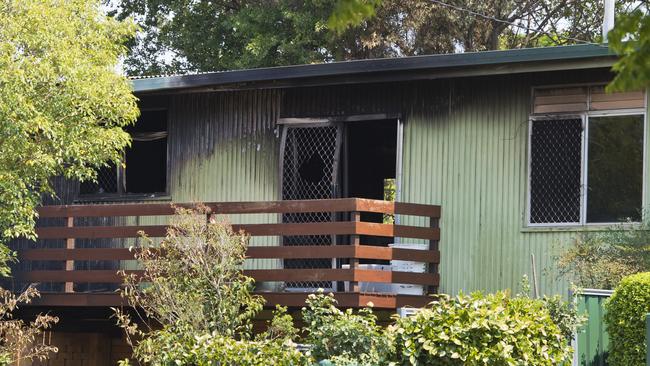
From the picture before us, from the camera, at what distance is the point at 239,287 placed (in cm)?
1430

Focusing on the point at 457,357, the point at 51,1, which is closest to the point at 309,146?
the point at 51,1

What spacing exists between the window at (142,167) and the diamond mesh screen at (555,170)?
224 inches

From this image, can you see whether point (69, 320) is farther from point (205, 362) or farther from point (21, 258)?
point (205, 362)

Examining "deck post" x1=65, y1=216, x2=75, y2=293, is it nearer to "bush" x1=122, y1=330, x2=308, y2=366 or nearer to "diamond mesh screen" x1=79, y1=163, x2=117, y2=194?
"diamond mesh screen" x1=79, y1=163, x2=117, y2=194

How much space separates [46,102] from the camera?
1545 cm

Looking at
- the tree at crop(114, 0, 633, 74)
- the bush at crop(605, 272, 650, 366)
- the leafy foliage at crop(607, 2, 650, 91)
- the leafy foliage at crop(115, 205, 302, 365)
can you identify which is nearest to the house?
the leafy foliage at crop(115, 205, 302, 365)

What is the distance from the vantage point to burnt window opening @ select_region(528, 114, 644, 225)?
14656 millimetres

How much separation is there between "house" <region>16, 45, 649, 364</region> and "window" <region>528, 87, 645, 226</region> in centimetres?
2

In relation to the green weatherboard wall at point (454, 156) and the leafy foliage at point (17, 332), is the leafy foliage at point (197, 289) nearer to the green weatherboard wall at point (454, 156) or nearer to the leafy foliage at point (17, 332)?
the leafy foliage at point (17, 332)

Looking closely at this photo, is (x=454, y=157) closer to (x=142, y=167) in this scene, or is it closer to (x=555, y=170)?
(x=555, y=170)

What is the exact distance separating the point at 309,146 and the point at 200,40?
14086 mm

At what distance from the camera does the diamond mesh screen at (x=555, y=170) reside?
15.0 metres

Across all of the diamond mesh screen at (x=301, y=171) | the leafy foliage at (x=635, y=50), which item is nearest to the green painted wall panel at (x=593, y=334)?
the diamond mesh screen at (x=301, y=171)

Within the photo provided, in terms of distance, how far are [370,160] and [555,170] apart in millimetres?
5149
